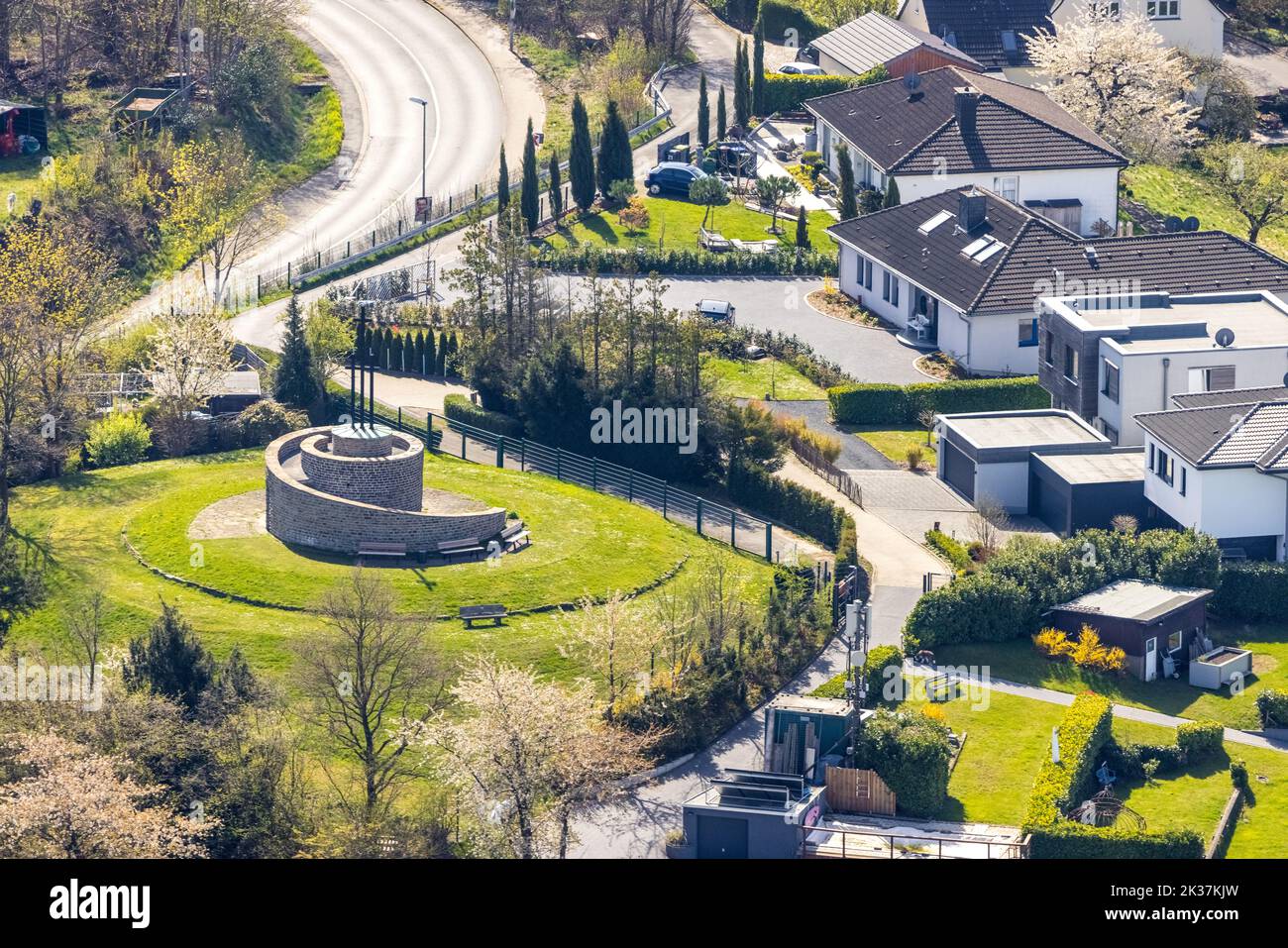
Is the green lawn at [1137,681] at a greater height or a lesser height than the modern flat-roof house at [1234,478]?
lesser

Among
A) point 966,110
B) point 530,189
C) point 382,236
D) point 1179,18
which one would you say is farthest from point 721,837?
point 1179,18

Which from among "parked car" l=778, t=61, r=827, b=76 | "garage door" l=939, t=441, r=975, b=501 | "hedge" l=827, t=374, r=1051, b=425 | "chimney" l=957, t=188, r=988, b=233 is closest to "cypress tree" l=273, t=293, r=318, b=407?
"hedge" l=827, t=374, r=1051, b=425

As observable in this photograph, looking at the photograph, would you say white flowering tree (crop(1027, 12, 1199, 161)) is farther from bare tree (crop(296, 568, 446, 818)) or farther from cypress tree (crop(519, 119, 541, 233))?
bare tree (crop(296, 568, 446, 818))

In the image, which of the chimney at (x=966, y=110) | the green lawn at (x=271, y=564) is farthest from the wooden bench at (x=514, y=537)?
the chimney at (x=966, y=110)

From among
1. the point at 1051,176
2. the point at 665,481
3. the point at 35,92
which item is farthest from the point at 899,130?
the point at 35,92

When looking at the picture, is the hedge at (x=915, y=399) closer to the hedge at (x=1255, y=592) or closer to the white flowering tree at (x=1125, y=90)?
the hedge at (x=1255, y=592)
